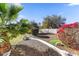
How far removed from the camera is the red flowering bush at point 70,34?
1.46 meters

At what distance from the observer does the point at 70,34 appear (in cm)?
148

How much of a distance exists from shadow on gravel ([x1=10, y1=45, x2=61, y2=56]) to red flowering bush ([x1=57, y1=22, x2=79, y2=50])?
0.43ft

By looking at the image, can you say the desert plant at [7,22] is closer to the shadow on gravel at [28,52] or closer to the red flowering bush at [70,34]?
the shadow on gravel at [28,52]

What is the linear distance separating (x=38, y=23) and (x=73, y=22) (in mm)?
279

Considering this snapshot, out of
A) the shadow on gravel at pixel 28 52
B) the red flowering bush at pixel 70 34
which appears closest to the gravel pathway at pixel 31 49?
the shadow on gravel at pixel 28 52

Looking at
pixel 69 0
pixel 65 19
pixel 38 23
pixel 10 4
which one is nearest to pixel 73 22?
pixel 65 19

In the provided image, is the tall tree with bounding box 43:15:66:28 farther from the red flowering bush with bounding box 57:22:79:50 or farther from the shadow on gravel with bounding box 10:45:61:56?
the shadow on gravel with bounding box 10:45:61:56

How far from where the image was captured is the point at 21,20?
146 cm

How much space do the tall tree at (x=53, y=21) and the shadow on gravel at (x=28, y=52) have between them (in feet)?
0.64

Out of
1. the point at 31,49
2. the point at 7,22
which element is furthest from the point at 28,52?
the point at 7,22

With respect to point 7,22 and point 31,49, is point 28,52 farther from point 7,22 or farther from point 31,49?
point 7,22

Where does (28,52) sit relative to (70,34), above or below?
below

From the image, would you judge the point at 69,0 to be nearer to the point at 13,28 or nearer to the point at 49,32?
the point at 49,32

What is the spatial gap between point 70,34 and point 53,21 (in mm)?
174
